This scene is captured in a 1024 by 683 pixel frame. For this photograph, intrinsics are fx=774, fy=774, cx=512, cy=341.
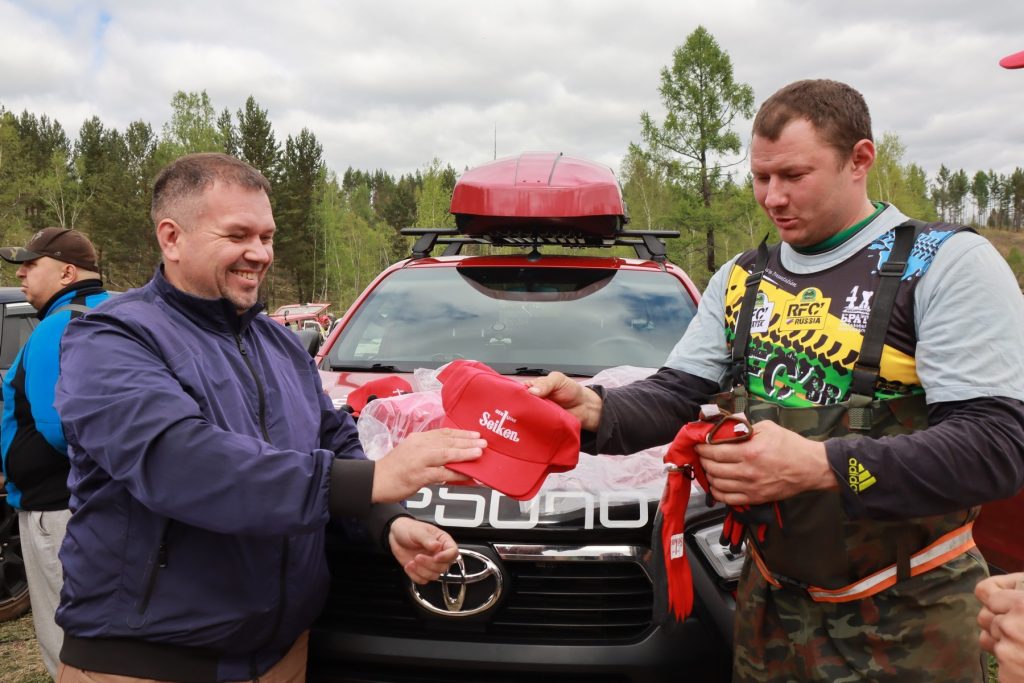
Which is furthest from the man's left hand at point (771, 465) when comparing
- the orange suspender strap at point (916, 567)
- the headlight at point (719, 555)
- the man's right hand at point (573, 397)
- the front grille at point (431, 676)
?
the front grille at point (431, 676)

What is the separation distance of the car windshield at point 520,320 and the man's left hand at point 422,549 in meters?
Answer: 1.42

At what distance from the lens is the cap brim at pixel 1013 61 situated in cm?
154

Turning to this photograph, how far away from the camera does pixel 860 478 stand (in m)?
1.51

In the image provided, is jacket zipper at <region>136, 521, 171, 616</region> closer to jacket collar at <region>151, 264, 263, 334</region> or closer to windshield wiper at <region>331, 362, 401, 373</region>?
jacket collar at <region>151, 264, 263, 334</region>

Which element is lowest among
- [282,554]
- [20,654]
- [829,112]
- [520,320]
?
[20,654]

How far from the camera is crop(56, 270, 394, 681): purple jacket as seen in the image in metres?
1.56

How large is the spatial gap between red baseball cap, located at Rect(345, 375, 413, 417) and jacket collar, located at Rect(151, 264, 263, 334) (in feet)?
2.98

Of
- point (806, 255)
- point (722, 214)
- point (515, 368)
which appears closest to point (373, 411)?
point (515, 368)

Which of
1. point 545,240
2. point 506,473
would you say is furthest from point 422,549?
point 545,240

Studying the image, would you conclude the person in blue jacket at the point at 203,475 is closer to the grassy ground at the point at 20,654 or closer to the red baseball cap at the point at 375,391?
the red baseball cap at the point at 375,391

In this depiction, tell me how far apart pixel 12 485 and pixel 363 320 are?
1650 millimetres

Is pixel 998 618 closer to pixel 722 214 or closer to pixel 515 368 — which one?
pixel 515 368

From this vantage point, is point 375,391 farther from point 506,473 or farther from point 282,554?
point 506,473

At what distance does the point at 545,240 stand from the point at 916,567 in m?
2.84
